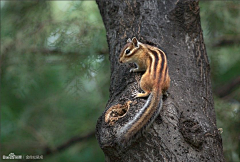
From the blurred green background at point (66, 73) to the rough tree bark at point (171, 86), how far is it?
4.19ft

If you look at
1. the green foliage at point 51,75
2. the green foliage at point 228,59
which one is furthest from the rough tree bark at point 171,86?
the green foliage at point 228,59

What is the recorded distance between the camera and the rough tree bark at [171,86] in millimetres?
2621

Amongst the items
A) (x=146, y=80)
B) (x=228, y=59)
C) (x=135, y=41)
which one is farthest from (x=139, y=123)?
(x=228, y=59)

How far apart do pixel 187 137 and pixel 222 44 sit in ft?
9.90

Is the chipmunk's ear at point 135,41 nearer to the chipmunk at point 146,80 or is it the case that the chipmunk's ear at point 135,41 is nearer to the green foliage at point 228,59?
the chipmunk at point 146,80

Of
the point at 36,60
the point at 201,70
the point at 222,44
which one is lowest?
the point at 222,44

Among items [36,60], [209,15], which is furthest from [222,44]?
[36,60]

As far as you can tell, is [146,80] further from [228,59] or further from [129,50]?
[228,59]

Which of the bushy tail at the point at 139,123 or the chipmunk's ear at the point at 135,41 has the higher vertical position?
the chipmunk's ear at the point at 135,41

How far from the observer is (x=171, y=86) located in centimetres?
309

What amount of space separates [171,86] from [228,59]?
9.80ft

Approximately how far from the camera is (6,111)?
5848mm

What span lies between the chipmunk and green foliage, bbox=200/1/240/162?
61.5 inches

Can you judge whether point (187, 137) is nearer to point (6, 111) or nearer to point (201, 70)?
point (201, 70)
